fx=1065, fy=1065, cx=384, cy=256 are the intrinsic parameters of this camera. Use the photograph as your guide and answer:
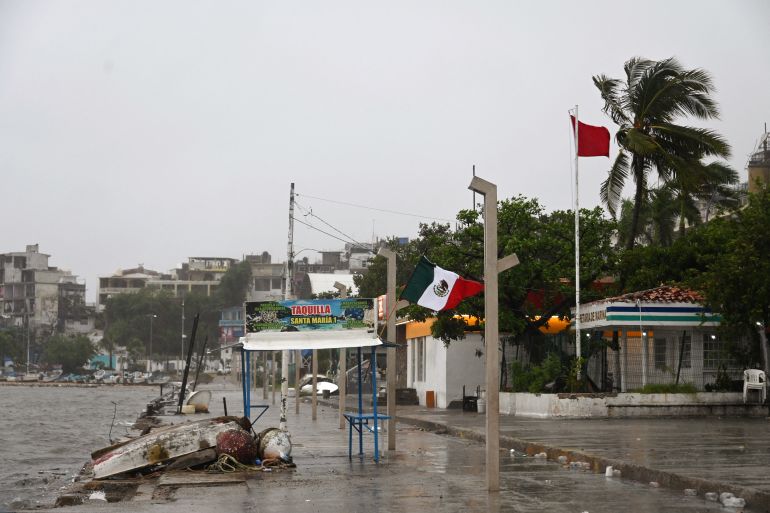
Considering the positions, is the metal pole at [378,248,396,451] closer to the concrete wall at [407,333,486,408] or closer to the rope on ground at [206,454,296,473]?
the rope on ground at [206,454,296,473]

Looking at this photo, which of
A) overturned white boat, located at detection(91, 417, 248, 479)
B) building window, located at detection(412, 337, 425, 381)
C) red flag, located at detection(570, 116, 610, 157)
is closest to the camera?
overturned white boat, located at detection(91, 417, 248, 479)

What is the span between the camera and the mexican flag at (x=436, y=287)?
1518 centimetres

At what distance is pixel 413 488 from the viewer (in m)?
13.1

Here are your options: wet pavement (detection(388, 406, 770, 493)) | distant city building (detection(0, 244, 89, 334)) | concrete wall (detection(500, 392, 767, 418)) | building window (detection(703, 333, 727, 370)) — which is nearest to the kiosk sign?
wet pavement (detection(388, 406, 770, 493))

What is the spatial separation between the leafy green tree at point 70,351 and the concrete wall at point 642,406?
479 ft

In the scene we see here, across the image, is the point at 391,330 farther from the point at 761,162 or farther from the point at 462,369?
the point at 761,162

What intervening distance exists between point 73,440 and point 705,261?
67.5ft

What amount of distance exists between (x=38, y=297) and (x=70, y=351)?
94.1 feet

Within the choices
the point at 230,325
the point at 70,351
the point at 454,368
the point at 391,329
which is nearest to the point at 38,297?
the point at 70,351

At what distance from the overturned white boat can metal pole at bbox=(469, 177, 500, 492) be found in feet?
16.0

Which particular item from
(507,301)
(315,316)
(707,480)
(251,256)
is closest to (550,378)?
(507,301)

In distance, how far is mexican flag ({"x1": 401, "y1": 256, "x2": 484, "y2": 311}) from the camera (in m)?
15.2

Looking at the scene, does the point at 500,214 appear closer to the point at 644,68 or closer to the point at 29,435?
the point at 644,68

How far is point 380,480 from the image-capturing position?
46.3ft
